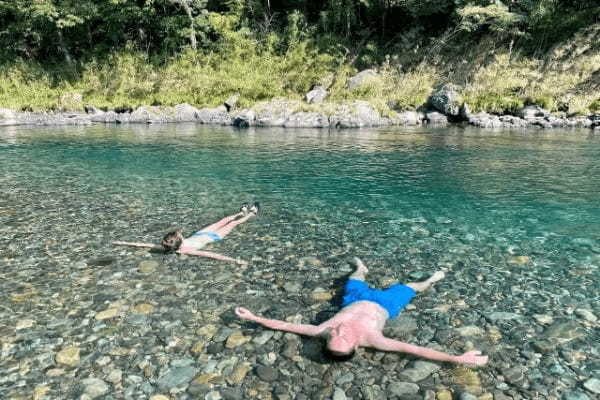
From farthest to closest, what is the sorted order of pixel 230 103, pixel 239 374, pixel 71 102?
pixel 71 102 < pixel 230 103 < pixel 239 374

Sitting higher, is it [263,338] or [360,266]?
[360,266]

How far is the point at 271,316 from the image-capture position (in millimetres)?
6316

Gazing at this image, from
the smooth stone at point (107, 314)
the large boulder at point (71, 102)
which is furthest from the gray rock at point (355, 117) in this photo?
the smooth stone at point (107, 314)

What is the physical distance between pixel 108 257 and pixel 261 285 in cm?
297

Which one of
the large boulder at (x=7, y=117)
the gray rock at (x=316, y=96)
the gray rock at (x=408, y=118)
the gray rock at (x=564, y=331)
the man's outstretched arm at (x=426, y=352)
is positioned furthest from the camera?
the gray rock at (x=316, y=96)

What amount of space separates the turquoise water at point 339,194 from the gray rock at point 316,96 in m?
12.3

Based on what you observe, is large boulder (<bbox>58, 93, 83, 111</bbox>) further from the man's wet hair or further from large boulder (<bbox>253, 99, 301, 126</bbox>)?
the man's wet hair

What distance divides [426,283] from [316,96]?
30.0 meters

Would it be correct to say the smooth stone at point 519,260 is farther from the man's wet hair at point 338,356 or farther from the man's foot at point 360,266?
the man's wet hair at point 338,356

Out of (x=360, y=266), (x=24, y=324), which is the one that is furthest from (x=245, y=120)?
(x=24, y=324)

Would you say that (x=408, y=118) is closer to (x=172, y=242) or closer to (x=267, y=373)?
(x=172, y=242)

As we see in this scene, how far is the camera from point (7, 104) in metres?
38.4

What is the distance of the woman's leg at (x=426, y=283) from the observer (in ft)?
22.7

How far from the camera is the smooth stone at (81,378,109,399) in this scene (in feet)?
15.6
